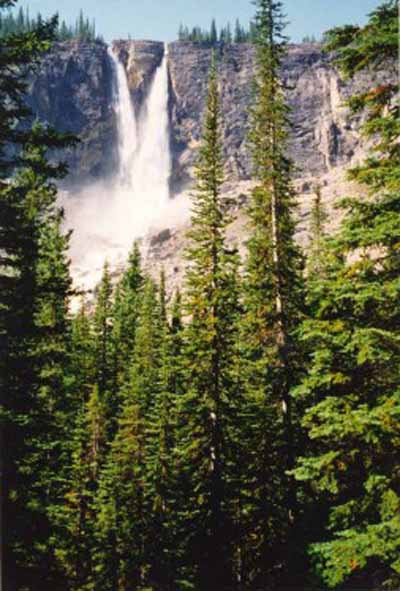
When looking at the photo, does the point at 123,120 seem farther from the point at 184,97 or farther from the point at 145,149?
the point at 184,97

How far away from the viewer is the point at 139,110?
146625 millimetres

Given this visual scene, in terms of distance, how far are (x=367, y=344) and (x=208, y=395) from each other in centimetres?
1045

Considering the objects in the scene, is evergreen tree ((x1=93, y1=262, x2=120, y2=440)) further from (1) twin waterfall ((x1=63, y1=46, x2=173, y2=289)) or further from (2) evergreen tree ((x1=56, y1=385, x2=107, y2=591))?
(1) twin waterfall ((x1=63, y1=46, x2=173, y2=289))

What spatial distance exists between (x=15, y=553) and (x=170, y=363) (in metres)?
16.6

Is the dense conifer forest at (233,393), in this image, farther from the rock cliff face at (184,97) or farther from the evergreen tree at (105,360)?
the rock cliff face at (184,97)

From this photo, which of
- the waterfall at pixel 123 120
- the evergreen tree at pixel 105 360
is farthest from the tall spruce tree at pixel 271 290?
the waterfall at pixel 123 120

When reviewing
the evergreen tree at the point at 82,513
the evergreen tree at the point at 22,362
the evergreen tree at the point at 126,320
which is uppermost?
the evergreen tree at the point at 126,320

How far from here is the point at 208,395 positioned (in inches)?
711

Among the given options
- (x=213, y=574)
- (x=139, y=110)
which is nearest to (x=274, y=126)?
(x=213, y=574)

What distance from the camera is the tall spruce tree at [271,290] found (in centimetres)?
1706

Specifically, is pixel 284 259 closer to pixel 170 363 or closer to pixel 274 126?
pixel 274 126

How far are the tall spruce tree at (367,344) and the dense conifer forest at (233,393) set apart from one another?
1.4 inches

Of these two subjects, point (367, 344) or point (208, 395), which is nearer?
point (367, 344)

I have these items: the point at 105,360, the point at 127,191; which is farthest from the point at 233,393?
the point at 127,191
